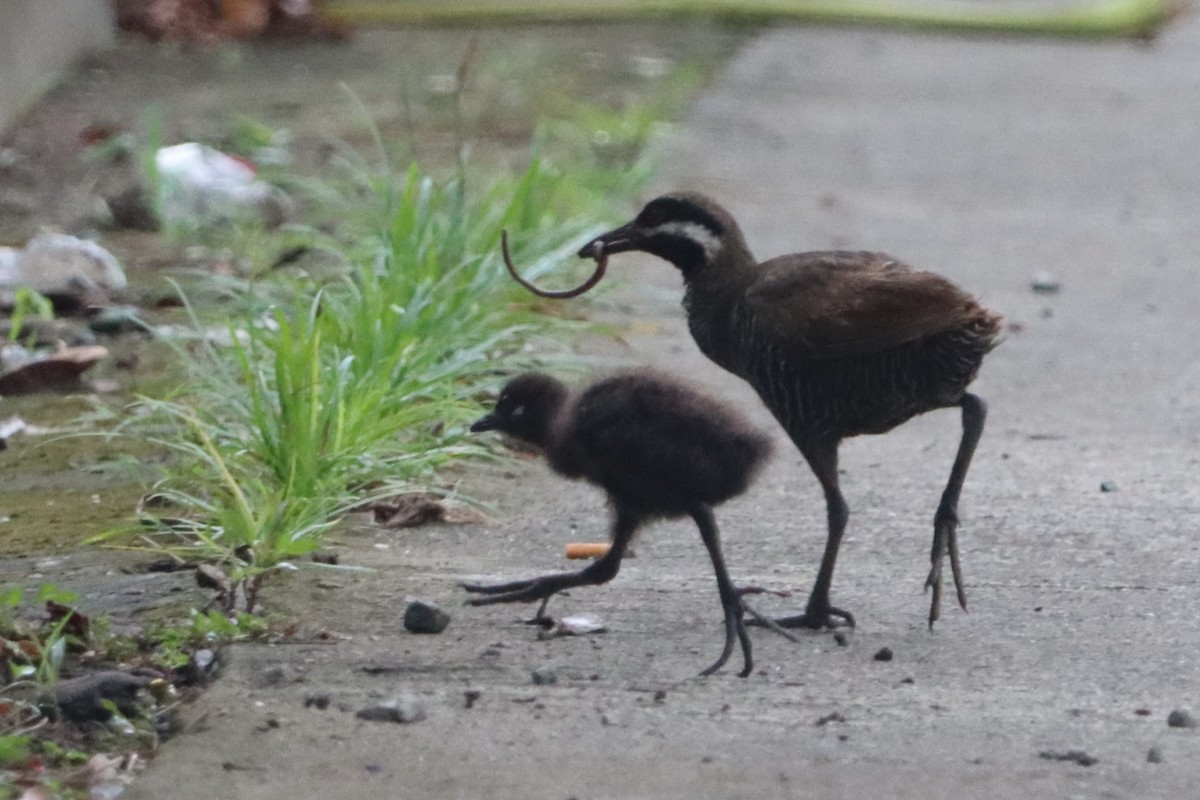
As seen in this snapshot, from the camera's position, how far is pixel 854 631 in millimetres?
4211

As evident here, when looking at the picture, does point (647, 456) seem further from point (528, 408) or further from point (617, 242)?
point (617, 242)

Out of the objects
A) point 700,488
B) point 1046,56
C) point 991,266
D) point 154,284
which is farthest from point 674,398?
point 1046,56

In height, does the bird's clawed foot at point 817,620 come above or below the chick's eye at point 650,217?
below

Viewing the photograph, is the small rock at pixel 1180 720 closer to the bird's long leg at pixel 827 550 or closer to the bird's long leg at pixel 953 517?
the bird's long leg at pixel 953 517

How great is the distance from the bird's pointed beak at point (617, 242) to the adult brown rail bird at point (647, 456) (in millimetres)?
353

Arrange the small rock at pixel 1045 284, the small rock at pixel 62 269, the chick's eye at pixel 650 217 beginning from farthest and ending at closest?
the small rock at pixel 1045 284, the small rock at pixel 62 269, the chick's eye at pixel 650 217

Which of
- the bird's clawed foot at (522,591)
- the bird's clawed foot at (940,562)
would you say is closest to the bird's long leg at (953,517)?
the bird's clawed foot at (940,562)

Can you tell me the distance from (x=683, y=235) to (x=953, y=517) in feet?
2.85

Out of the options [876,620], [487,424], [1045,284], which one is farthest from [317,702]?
[1045,284]

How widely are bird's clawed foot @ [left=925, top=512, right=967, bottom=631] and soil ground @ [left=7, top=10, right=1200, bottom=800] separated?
57 mm

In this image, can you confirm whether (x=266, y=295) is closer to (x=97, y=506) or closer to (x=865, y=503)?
(x=97, y=506)

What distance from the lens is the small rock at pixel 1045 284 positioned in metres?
7.79

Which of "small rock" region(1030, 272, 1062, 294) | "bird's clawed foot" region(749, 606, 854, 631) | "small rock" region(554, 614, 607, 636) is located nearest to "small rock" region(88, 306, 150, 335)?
"small rock" region(554, 614, 607, 636)

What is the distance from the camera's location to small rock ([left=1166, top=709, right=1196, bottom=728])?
12.0 ft
